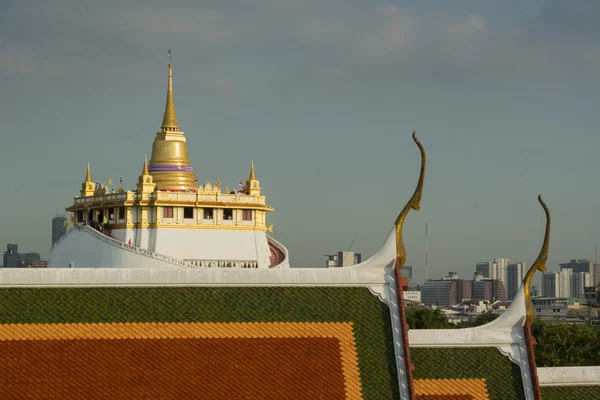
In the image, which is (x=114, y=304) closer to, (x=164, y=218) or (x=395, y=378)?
(x=395, y=378)

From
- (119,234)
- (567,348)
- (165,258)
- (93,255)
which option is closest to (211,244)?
(119,234)

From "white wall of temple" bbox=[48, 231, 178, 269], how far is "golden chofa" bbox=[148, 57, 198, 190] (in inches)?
305

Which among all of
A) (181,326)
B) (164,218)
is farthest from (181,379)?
(164,218)

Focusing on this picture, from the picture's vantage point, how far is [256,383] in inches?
1345

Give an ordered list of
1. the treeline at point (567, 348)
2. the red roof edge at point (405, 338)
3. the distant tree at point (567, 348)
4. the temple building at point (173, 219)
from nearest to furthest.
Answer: the red roof edge at point (405, 338), the treeline at point (567, 348), the distant tree at point (567, 348), the temple building at point (173, 219)

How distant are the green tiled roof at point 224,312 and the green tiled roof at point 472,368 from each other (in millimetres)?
1460

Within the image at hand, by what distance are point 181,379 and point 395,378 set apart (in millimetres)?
5226

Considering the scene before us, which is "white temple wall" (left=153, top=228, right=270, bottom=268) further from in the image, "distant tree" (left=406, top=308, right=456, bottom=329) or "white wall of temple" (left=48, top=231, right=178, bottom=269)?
"distant tree" (left=406, top=308, right=456, bottom=329)

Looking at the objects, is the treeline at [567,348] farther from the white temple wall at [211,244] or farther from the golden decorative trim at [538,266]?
the golden decorative trim at [538,266]

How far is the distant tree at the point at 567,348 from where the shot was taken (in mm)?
70000

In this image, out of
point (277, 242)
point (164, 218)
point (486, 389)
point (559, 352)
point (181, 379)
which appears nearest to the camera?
point (181, 379)

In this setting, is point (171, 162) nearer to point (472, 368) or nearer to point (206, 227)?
point (206, 227)

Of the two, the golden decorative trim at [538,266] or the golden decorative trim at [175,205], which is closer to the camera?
the golden decorative trim at [538,266]

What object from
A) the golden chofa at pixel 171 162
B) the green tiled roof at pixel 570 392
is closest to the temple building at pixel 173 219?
the golden chofa at pixel 171 162
